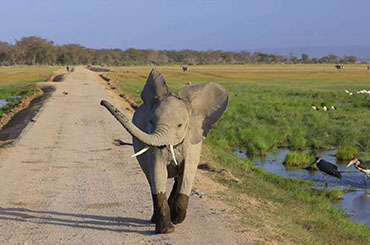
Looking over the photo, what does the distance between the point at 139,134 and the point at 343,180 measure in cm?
880

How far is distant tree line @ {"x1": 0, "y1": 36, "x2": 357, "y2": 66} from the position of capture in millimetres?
119625

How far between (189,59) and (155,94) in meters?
149

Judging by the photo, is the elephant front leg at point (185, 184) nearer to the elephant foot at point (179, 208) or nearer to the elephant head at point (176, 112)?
the elephant foot at point (179, 208)

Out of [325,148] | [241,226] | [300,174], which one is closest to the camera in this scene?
[241,226]

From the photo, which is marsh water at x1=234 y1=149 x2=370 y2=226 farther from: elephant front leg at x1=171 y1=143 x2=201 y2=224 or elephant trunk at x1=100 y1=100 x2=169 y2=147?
elephant trunk at x1=100 y1=100 x2=169 y2=147

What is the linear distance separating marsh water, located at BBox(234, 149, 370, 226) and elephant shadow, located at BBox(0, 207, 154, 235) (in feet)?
15.4

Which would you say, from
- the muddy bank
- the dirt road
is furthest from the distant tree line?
the dirt road

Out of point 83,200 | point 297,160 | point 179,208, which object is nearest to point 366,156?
point 297,160

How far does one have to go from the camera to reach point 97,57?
14625 cm

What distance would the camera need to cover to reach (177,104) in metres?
6.10

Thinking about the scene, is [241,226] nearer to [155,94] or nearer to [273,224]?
[273,224]

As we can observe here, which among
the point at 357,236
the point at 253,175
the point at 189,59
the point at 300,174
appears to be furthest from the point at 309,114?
the point at 189,59

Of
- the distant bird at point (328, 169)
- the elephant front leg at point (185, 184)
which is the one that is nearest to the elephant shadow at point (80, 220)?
the elephant front leg at point (185, 184)

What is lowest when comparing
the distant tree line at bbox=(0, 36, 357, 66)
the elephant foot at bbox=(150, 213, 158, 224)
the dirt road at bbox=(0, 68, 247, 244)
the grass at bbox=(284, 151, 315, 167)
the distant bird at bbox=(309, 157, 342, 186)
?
the distant tree line at bbox=(0, 36, 357, 66)
